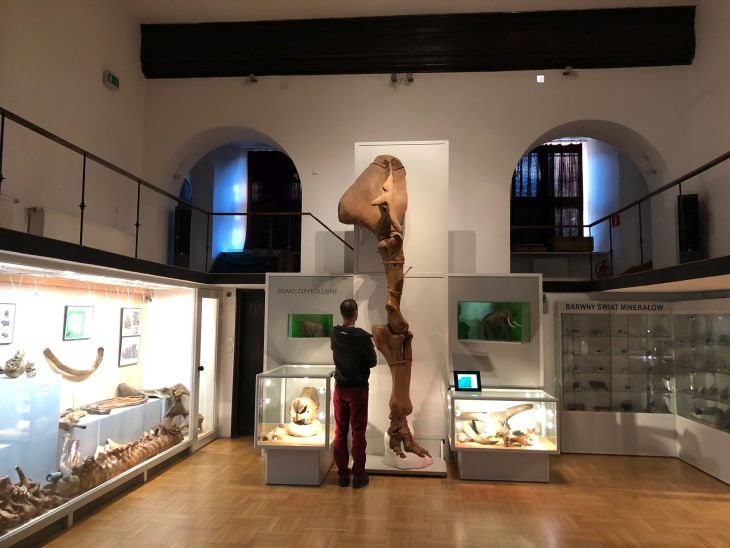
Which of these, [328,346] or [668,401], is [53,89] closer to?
[328,346]

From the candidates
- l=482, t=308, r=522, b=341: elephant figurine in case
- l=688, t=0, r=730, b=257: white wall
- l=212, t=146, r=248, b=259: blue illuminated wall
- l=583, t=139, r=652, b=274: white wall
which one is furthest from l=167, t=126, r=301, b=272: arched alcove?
l=688, t=0, r=730, b=257: white wall

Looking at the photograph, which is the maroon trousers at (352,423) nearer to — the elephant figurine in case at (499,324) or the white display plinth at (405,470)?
the white display plinth at (405,470)

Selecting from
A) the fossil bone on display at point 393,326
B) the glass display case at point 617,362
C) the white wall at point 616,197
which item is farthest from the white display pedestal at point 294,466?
the white wall at point 616,197

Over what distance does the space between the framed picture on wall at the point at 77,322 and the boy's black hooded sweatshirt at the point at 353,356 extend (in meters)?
2.60

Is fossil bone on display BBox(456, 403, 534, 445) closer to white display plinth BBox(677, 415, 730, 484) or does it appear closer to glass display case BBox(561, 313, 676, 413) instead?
glass display case BBox(561, 313, 676, 413)

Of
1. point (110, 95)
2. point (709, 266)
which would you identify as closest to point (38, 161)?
point (110, 95)

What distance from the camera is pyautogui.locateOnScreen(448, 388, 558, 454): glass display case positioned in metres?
5.37

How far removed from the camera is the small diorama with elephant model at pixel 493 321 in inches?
243

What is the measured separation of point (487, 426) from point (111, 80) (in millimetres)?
7076

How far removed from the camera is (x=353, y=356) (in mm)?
5070

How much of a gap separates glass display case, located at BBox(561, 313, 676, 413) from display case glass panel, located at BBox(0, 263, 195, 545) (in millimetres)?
5254

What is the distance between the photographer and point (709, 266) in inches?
177

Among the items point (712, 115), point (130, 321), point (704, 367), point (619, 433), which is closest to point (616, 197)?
point (712, 115)

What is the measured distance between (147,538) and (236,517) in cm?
73
